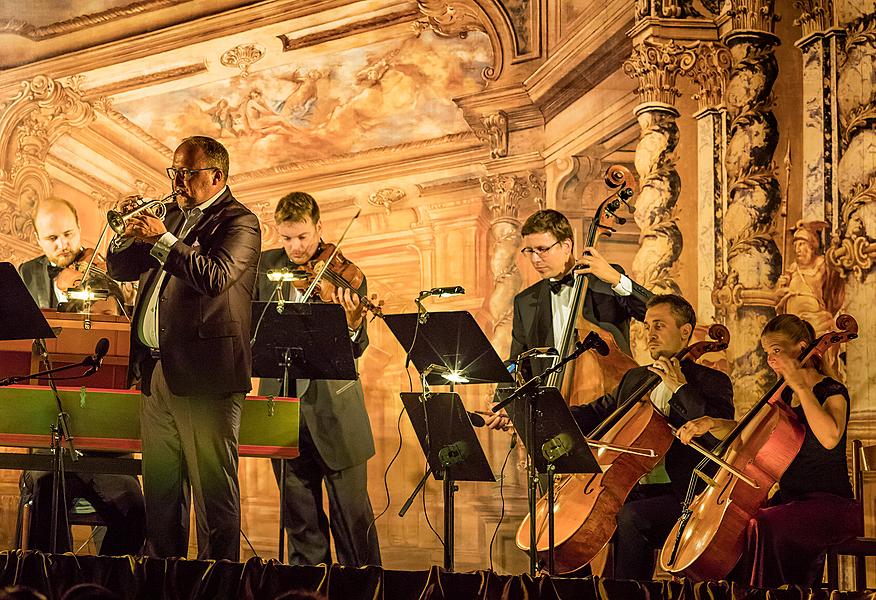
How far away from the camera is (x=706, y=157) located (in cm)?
622

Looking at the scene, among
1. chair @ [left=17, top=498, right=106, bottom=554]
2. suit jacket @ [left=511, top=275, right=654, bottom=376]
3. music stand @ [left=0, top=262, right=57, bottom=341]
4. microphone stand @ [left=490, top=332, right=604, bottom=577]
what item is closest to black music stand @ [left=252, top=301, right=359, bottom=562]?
microphone stand @ [left=490, top=332, right=604, bottom=577]

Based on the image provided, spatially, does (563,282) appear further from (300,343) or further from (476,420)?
(300,343)

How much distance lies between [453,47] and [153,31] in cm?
213

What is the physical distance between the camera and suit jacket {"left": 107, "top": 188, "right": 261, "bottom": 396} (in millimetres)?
4012

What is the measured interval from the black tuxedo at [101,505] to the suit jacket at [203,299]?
1.10 meters

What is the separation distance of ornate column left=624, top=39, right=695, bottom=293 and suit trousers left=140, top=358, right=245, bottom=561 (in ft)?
9.63

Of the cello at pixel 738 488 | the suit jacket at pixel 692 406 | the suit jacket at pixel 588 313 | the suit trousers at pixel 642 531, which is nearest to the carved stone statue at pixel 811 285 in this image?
the suit jacket at pixel 588 313

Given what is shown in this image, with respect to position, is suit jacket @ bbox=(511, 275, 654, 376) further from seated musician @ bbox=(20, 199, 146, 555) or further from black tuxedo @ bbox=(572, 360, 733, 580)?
seated musician @ bbox=(20, 199, 146, 555)

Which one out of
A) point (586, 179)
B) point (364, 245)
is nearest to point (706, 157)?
point (586, 179)

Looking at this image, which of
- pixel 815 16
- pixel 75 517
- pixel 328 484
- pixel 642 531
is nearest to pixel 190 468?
pixel 328 484

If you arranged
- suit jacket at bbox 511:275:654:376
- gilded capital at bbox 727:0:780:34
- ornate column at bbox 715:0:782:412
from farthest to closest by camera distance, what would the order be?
gilded capital at bbox 727:0:780:34
ornate column at bbox 715:0:782:412
suit jacket at bbox 511:275:654:376

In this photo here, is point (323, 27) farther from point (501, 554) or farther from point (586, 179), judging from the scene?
point (501, 554)

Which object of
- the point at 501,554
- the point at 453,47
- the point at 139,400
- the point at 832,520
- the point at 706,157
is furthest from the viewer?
the point at 453,47

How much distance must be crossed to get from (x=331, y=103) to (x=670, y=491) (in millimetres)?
4028
